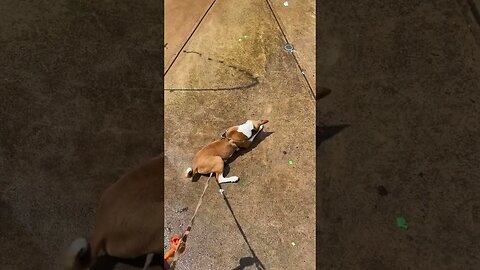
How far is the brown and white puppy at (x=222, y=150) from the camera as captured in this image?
4.31 m

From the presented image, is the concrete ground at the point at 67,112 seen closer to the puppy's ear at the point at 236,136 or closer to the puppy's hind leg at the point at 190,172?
the puppy's hind leg at the point at 190,172

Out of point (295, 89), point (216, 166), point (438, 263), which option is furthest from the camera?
point (295, 89)

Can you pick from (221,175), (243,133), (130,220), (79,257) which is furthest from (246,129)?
(79,257)

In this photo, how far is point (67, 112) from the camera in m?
4.73

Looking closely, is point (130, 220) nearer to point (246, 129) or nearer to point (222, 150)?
point (222, 150)

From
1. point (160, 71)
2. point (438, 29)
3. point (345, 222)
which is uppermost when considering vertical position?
point (438, 29)

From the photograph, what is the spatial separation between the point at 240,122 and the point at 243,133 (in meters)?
0.28

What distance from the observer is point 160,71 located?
4816 mm

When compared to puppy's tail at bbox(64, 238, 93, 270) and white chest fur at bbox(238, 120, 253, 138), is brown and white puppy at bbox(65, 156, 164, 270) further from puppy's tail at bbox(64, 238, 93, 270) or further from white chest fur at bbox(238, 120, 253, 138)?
white chest fur at bbox(238, 120, 253, 138)

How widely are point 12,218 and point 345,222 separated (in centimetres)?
283

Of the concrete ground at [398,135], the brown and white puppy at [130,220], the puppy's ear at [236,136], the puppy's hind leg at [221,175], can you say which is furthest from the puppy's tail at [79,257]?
the concrete ground at [398,135]

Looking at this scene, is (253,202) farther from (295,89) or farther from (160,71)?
(160,71)

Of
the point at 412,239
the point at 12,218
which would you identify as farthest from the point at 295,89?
the point at 12,218

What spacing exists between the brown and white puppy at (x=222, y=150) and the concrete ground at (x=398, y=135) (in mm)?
654
